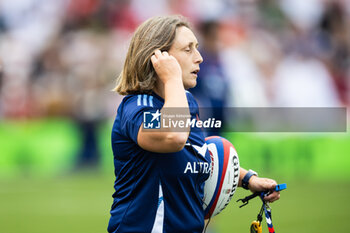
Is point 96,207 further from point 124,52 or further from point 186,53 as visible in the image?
point 186,53

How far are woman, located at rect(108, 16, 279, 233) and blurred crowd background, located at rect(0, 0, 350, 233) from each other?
6.29 meters

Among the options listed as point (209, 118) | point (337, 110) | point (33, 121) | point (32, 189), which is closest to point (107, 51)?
point (33, 121)

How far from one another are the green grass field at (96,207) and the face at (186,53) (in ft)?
9.51

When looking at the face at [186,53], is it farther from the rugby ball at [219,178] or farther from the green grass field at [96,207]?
the green grass field at [96,207]

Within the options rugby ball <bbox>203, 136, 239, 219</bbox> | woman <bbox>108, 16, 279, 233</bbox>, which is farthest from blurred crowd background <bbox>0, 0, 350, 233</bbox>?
woman <bbox>108, 16, 279, 233</bbox>

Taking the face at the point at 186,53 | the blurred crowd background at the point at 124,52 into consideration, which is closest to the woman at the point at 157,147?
the face at the point at 186,53

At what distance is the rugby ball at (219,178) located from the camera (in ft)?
11.6

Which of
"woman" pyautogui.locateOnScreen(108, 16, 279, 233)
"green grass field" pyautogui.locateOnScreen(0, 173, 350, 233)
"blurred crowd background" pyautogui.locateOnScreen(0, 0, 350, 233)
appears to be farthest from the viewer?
"blurred crowd background" pyautogui.locateOnScreen(0, 0, 350, 233)

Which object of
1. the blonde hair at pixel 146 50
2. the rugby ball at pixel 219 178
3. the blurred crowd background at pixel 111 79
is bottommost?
the rugby ball at pixel 219 178

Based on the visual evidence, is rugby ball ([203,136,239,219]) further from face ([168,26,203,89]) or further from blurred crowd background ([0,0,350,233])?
blurred crowd background ([0,0,350,233])

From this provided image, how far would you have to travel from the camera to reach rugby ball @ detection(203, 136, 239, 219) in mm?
3525

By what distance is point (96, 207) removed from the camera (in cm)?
867

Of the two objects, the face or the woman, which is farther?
the face

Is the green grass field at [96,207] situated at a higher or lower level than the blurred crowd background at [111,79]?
lower
